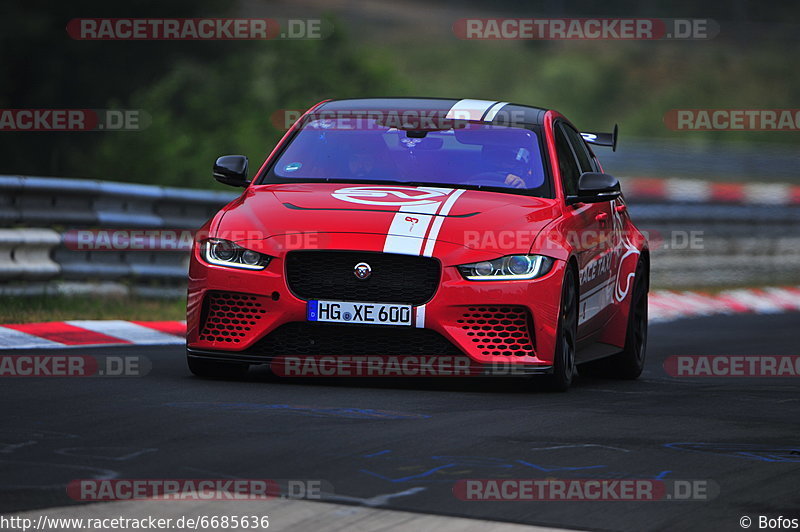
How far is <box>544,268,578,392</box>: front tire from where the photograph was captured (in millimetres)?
8555

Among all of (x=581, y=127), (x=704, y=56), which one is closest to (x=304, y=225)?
(x=581, y=127)

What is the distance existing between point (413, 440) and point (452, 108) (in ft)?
12.4

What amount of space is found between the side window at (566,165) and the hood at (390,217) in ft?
1.99

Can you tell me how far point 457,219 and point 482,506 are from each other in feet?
11.2

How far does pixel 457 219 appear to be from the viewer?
8500mm

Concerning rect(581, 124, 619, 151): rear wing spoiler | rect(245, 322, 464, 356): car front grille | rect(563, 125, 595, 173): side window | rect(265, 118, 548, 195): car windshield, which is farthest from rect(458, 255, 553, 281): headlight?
rect(581, 124, 619, 151): rear wing spoiler

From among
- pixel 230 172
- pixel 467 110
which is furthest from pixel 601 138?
pixel 230 172

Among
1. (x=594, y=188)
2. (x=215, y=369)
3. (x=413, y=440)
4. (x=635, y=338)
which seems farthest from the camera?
(x=635, y=338)

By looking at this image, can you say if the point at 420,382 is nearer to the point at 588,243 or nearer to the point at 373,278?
the point at 373,278

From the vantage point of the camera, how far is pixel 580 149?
10758 millimetres

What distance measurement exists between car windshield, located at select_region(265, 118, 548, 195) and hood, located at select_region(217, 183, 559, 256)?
0.81 ft

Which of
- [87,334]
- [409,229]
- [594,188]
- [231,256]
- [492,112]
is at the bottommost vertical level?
[87,334]

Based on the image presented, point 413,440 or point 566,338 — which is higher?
point 566,338

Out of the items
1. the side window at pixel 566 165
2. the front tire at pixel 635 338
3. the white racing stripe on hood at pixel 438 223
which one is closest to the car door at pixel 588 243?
the side window at pixel 566 165
